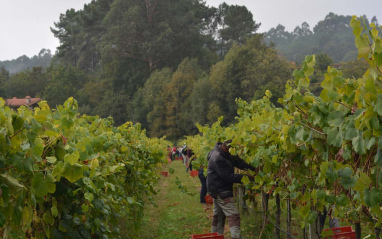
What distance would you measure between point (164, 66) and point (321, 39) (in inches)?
2984

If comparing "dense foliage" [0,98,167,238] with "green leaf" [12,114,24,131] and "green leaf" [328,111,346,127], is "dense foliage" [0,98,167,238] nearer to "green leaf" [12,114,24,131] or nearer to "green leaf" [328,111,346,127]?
"green leaf" [12,114,24,131]

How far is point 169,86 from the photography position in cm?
5269

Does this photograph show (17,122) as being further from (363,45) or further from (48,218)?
(363,45)

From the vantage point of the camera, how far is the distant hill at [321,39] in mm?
109125

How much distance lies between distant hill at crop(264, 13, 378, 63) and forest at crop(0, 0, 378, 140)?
40243mm

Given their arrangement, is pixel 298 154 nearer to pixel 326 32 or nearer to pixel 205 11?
pixel 205 11

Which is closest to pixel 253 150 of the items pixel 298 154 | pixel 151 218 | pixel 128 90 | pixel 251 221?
pixel 298 154

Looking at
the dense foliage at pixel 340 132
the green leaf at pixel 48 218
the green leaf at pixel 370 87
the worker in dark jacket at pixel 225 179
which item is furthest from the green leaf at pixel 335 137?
the worker in dark jacket at pixel 225 179

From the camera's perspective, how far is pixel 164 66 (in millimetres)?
64688

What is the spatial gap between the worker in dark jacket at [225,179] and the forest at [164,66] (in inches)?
1197

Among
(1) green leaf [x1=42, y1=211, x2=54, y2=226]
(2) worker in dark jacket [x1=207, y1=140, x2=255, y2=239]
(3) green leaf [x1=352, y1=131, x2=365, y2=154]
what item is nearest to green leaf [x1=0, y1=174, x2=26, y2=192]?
(1) green leaf [x1=42, y1=211, x2=54, y2=226]

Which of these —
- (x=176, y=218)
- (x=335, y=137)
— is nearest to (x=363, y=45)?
(x=335, y=137)

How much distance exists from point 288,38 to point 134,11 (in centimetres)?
9895

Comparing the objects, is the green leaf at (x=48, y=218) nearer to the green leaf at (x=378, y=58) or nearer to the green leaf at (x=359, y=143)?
the green leaf at (x=359, y=143)
